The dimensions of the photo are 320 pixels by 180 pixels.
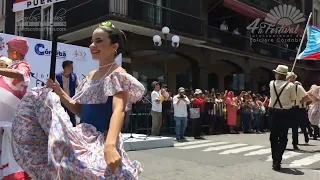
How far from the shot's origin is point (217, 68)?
83.9 feet

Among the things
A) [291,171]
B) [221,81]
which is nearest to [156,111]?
[291,171]

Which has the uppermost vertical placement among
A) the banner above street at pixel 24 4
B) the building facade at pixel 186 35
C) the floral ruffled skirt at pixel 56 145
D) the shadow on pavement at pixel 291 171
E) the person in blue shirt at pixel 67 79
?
the building facade at pixel 186 35

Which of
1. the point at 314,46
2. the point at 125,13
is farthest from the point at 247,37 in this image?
Result: the point at 314,46

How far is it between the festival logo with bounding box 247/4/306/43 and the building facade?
395 mm

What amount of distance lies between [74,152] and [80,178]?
158mm

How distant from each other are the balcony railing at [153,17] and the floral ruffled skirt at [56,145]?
12.2 metres

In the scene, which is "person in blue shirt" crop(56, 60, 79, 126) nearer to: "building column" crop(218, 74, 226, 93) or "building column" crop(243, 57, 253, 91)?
"building column" crop(243, 57, 253, 91)

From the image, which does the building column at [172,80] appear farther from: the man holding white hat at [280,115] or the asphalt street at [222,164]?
the man holding white hat at [280,115]

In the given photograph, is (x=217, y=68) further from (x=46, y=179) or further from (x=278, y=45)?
(x=46, y=179)

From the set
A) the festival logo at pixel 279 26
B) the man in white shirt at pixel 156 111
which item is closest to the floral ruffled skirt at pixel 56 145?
the man in white shirt at pixel 156 111

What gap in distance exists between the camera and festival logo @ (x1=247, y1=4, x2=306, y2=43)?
25.7 meters

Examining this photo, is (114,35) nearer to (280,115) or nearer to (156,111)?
(280,115)

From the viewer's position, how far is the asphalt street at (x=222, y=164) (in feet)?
19.6

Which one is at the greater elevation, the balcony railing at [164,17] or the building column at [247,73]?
the balcony railing at [164,17]
